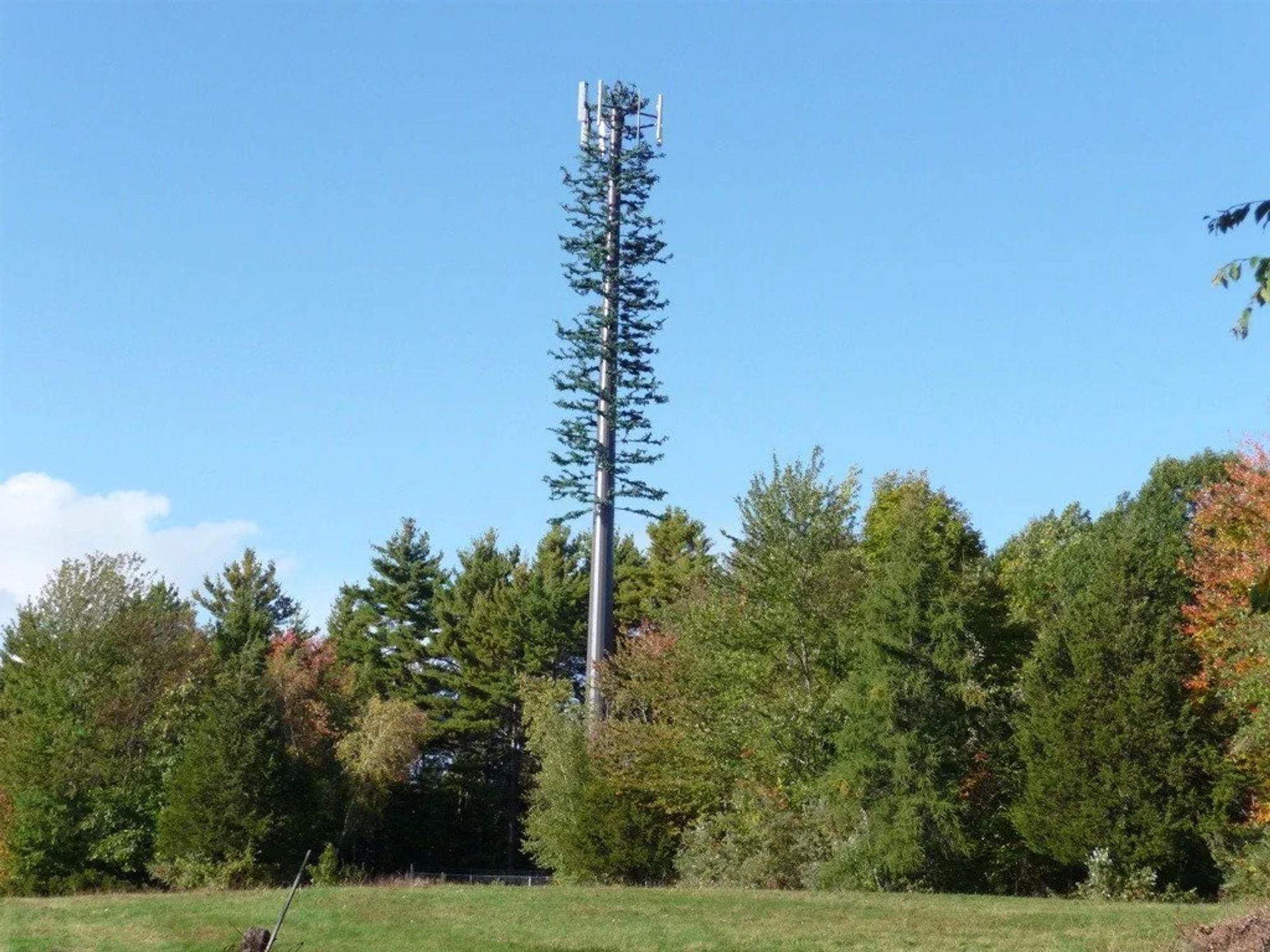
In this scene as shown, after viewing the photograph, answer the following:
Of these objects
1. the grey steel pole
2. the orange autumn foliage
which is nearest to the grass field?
the orange autumn foliage

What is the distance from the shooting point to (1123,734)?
2989 centimetres

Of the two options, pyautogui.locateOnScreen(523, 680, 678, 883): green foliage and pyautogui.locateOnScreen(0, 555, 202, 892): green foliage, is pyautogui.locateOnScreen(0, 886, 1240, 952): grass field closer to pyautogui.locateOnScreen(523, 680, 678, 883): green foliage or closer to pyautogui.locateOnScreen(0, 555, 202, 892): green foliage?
pyautogui.locateOnScreen(523, 680, 678, 883): green foliage

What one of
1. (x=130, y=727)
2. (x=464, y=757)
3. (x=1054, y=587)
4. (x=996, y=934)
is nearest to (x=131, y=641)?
(x=130, y=727)

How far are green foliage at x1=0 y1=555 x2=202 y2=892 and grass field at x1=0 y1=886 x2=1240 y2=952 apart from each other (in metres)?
14.9

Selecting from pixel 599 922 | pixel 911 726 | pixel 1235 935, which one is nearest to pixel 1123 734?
pixel 911 726

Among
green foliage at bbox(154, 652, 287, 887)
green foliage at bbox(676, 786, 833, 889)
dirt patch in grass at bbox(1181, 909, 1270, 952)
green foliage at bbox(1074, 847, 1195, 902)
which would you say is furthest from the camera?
green foliage at bbox(154, 652, 287, 887)

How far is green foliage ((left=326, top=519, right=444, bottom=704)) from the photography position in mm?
64750

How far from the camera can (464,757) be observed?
60.3 m

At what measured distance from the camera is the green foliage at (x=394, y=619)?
64.8 m

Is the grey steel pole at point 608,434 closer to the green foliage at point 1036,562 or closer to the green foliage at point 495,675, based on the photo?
the green foliage at point 1036,562

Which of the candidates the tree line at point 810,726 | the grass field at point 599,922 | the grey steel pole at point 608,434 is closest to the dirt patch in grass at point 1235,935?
the grass field at point 599,922

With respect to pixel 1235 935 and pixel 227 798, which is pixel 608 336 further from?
pixel 1235 935

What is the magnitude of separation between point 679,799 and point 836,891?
8.77 metres

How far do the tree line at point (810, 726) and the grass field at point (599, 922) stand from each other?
5319mm
